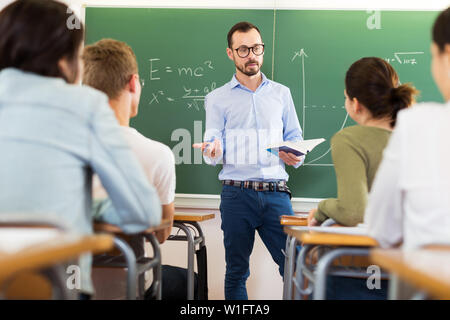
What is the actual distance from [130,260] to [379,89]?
1342 mm

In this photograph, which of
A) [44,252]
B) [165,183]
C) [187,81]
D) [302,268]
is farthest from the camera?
[187,81]

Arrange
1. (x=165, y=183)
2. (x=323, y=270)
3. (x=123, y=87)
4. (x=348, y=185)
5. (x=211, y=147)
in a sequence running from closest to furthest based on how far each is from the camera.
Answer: (x=323, y=270), (x=348, y=185), (x=123, y=87), (x=165, y=183), (x=211, y=147)

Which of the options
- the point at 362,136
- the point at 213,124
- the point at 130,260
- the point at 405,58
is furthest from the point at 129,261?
the point at 405,58

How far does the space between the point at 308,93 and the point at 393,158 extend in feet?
8.09

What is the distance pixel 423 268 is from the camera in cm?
83

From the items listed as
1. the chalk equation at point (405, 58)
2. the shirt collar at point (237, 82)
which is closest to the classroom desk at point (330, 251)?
the shirt collar at point (237, 82)

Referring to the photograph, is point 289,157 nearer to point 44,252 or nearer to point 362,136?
point 362,136

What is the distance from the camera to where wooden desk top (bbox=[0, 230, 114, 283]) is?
0.76 m

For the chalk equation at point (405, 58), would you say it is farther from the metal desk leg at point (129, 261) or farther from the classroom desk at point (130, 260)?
the metal desk leg at point (129, 261)

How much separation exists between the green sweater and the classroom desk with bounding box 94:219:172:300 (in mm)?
719


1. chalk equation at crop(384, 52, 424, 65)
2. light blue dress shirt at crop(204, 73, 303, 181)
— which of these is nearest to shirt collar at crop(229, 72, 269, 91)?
light blue dress shirt at crop(204, 73, 303, 181)

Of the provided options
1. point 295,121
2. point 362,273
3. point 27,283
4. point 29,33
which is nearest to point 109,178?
point 27,283

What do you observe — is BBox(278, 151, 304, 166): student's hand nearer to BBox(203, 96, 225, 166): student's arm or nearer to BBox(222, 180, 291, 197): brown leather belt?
BBox(222, 180, 291, 197): brown leather belt
